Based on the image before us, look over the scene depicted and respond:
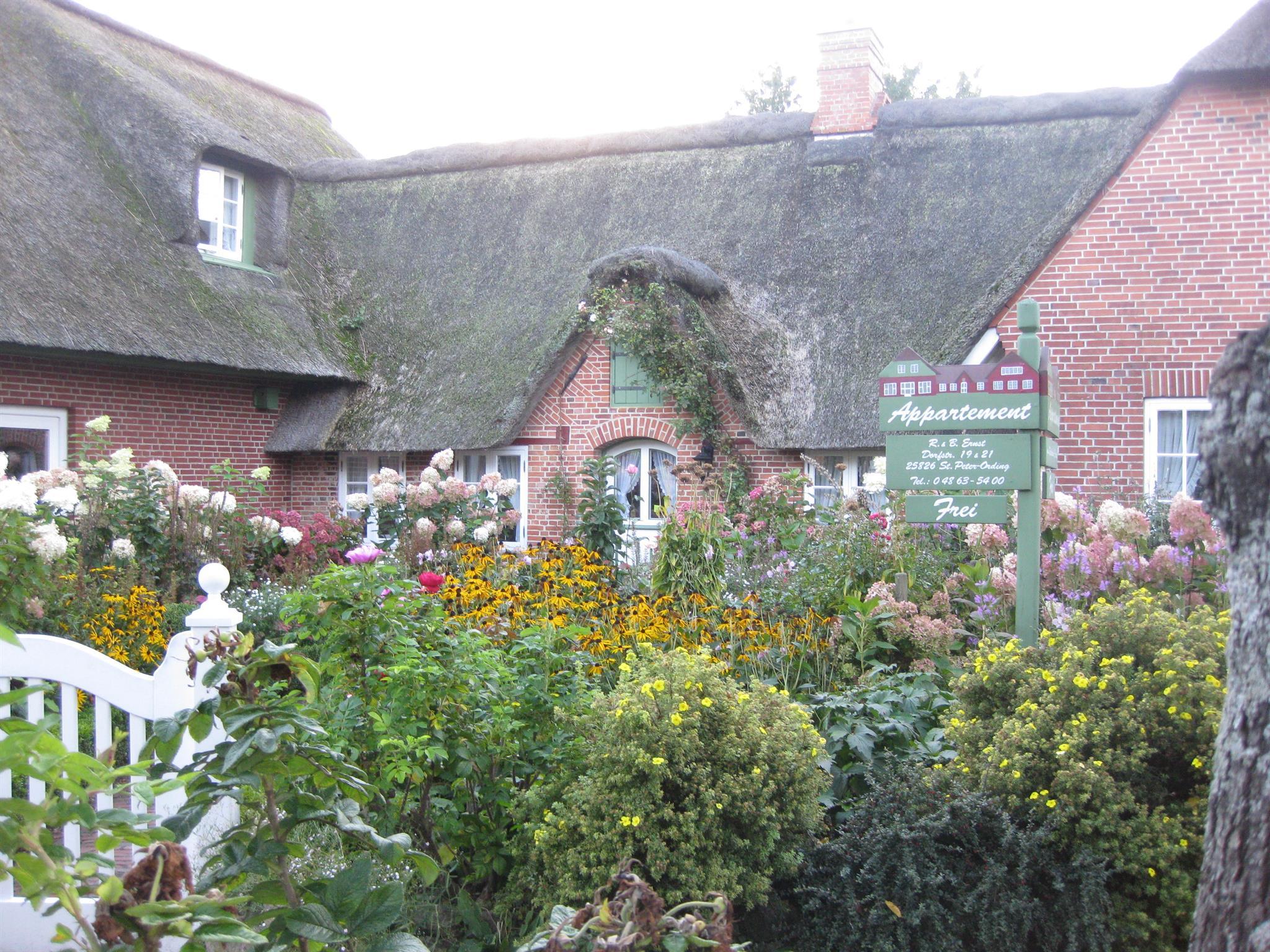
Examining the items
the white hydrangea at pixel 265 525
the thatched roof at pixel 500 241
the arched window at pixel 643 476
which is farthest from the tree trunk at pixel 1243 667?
the arched window at pixel 643 476

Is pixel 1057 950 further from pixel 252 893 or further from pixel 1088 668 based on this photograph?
pixel 252 893

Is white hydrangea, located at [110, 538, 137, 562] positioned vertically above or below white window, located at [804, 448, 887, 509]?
below

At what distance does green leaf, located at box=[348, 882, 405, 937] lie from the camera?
2.00m

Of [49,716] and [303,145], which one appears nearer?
[49,716]

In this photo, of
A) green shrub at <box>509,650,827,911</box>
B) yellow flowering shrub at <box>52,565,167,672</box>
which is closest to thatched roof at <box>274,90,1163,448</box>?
yellow flowering shrub at <box>52,565,167,672</box>

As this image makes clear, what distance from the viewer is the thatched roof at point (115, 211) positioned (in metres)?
10.8

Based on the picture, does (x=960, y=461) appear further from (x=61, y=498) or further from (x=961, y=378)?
(x=61, y=498)

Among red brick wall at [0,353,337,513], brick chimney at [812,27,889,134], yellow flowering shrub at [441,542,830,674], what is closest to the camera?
yellow flowering shrub at [441,542,830,674]

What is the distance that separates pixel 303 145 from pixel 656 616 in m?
13.9

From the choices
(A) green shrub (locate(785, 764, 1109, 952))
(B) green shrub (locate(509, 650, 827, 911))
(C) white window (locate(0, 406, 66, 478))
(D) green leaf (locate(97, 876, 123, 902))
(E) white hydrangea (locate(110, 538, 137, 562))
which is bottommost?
(A) green shrub (locate(785, 764, 1109, 952))

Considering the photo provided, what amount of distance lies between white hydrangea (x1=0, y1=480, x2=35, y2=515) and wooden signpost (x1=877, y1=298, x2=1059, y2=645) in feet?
15.7

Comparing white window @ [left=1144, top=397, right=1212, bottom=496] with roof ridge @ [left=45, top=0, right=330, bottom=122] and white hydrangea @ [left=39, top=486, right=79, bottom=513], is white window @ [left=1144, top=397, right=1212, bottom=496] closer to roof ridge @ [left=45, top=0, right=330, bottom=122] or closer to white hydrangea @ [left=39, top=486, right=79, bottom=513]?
white hydrangea @ [left=39, top=486, right=79, bottom=513]

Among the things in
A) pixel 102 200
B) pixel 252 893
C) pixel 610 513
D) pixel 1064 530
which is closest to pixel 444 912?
pixel 252 893

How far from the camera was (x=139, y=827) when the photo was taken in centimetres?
168
